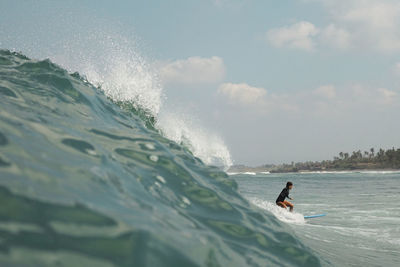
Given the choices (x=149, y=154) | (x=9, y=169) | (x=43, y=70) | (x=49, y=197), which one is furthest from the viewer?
(x=43, y=70)

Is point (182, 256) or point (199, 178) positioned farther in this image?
point (199, 178)

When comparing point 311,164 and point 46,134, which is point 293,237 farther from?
point 311,164

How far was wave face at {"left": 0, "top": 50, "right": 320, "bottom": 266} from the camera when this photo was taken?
1.78m

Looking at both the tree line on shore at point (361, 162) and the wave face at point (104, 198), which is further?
the tree line on shore at point (361, 162)

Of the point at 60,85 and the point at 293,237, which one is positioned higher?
the point at 60,85

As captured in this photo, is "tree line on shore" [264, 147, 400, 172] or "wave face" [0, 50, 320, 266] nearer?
"wave face" [0, 50, 320, 266]

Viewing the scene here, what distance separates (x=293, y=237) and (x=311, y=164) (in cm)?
17808

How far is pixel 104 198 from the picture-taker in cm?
229

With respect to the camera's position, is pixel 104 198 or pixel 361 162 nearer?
pixel 104 198

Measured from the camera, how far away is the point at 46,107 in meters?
4.04

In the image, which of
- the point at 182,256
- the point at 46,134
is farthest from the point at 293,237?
the point at 46,134

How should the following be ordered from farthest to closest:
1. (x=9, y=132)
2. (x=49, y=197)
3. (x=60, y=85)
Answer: (x=60, y=85) < (x=9, y=132) < (x=49, y=197)

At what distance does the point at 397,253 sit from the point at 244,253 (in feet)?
17.8

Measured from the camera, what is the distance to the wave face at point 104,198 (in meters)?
1.78
